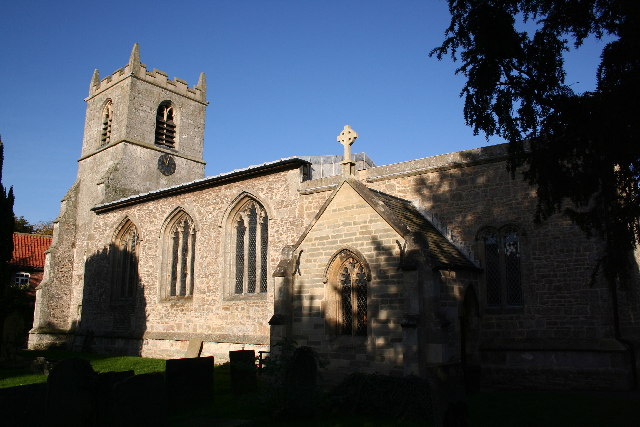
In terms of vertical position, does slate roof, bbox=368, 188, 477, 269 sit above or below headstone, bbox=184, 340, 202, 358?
above

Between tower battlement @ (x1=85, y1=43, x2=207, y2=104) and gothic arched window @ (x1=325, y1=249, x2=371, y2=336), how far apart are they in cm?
2155

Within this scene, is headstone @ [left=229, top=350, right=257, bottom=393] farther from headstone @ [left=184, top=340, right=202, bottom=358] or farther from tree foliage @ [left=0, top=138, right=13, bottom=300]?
tree foliage @ [left=0, top=138, right=13, bottom=300]

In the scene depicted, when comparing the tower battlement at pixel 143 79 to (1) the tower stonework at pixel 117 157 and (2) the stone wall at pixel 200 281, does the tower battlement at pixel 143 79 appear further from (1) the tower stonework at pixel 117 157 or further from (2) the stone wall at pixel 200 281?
(2) the stone wall at pixel 200 281

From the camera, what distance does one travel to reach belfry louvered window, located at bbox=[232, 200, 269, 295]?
716 inches

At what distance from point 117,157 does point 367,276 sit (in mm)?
20110

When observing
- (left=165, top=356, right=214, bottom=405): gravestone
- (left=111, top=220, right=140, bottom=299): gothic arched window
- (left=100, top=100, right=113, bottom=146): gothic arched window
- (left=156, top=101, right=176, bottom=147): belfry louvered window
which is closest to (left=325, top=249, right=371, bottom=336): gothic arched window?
(left=165, top=356, right=214, bottom=405): gravestone

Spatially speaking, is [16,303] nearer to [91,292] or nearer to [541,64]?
[91,292]

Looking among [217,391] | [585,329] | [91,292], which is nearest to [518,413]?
[585,329]

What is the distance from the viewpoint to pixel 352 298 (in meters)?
12.0

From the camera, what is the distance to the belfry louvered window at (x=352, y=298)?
1188cm

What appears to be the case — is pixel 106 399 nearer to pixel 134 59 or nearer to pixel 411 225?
pixel 411 225

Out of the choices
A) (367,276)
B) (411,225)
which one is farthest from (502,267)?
→ (367,276)

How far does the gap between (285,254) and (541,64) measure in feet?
25.2

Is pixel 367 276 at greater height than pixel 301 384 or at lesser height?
greater
